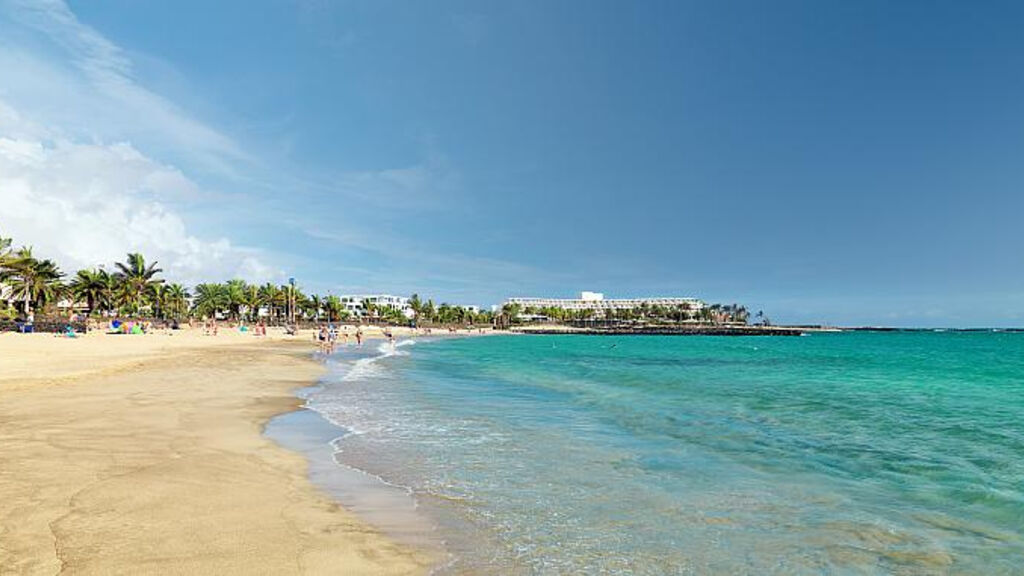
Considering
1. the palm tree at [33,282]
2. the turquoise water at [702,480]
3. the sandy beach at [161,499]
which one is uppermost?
the palm tree at [33,282]

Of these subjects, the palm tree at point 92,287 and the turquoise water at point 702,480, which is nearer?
the turquoise water at point 702,480

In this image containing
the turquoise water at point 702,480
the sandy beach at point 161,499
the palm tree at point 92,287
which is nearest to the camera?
the sandy beach at point 161,499

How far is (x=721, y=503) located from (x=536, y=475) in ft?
9.60

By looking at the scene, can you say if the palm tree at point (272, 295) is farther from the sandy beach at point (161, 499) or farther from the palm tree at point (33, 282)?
the sandy beach at point (161, 499)

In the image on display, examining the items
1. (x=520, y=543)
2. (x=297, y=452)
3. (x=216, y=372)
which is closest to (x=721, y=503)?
(x=520, y=543)

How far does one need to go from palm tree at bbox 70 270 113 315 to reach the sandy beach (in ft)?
263

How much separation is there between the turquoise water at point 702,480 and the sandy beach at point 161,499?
1.42 metres

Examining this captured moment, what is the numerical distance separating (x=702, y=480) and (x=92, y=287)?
95.5 m

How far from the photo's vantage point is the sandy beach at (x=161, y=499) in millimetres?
4992

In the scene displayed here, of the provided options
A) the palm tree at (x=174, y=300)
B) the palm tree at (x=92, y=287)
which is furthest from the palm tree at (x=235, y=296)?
the palm tree at (x=92, y=287)

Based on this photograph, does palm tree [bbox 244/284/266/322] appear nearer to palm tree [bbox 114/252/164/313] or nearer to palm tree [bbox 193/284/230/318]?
palm tree [bbox 193/284/230/318]

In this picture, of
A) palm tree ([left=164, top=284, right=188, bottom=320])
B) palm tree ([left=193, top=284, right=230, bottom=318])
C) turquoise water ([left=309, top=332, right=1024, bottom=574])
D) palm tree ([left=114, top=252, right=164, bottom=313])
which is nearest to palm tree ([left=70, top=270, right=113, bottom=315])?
palm tree ([left=114, top=252, right=164, bottom=313])

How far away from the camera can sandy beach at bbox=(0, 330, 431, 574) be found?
4.99m

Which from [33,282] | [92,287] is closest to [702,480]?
[33,282]
